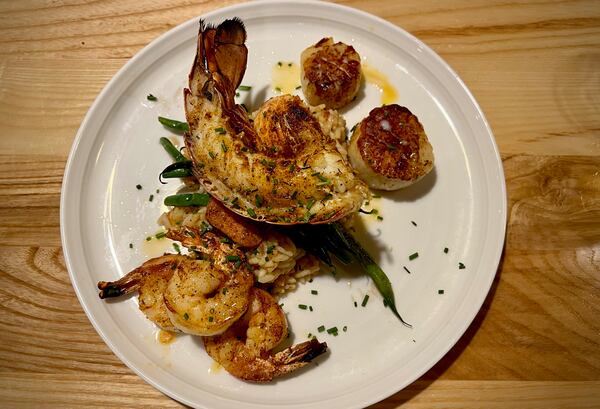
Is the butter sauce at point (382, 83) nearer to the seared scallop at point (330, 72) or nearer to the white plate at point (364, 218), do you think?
the white plate at point (364, 218)

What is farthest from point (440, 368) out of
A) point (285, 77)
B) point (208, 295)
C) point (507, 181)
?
point (285, 77)

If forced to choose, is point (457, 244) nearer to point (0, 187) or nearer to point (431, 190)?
point (431, 190)

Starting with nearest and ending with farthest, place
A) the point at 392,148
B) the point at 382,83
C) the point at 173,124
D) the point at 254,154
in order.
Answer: the point at 254,154 < the point at 392,148 < the point at 173,124 < the point at 382,83

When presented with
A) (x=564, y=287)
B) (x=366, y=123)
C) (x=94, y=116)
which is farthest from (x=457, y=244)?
(x=94, y=116)

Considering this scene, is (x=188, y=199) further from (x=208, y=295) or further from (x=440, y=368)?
(x=440, y=368)

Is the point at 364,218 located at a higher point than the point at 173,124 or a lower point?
lower

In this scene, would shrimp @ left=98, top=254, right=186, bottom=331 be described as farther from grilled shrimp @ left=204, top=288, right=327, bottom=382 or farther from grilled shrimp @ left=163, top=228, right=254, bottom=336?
grilled shrimp @ left=204, top=288, right=327, bottom=382

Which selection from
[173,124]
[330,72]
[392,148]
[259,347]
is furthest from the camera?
[173,124]
